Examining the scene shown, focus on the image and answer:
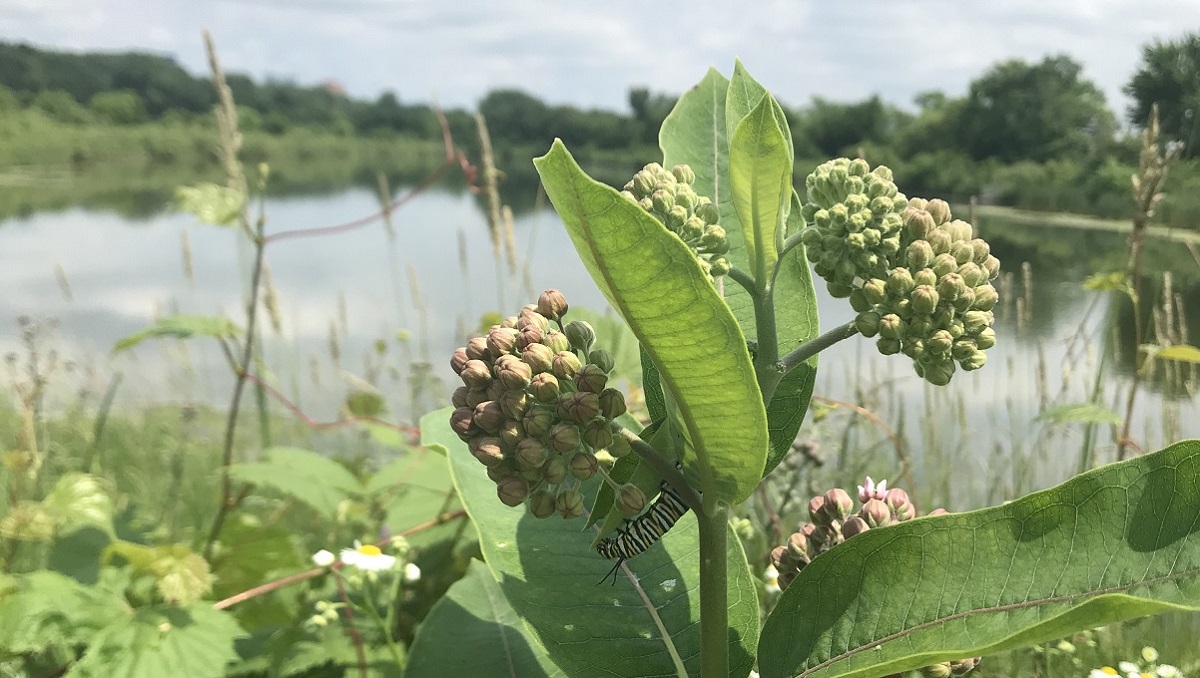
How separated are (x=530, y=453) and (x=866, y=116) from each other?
45.0 m

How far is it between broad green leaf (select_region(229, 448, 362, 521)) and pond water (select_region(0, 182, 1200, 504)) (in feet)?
1.95

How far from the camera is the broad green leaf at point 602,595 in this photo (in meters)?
0.85

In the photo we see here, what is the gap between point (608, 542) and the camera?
0.75m

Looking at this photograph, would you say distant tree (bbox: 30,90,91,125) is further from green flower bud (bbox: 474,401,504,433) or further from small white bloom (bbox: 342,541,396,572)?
green flower bud (bbox: 474,401,504,433)

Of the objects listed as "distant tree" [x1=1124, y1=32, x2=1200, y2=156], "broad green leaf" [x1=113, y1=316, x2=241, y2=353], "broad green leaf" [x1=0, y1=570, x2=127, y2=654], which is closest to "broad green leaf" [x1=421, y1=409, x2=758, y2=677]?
"broad green leaf" [x1=0, y1=570, x2=127, y2=654]

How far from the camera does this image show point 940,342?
71 centimetres

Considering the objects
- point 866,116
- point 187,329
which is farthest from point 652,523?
point 866,116

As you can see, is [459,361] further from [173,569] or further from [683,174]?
[173,569]

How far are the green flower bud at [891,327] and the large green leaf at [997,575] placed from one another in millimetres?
176

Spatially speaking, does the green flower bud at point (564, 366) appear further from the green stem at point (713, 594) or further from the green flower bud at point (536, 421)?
the green stem at point (713, 594)

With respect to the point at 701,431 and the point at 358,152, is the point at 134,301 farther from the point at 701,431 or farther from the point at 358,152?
the point at 358,152

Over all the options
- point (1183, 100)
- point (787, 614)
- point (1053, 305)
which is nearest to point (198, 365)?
point (787, 614)

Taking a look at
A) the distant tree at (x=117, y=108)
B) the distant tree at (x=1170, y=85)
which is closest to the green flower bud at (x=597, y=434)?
the distant tree at (x=1170, y=85)

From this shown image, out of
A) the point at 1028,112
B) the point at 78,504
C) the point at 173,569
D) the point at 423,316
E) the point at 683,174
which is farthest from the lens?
the point at 1028,112
